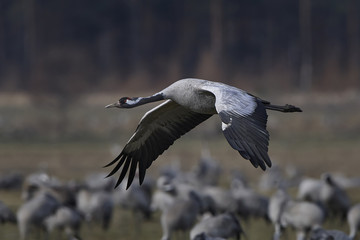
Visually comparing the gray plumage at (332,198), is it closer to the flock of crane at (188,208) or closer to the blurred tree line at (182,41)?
the flock of crane at (188,208)

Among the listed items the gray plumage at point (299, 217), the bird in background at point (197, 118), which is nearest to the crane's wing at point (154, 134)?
the bird in background at point (197, 118)

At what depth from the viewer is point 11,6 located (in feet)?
108

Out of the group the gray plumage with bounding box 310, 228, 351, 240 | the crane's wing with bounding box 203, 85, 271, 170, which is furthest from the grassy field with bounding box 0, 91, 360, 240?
the crane's wing with bounding box 203, 85, 271, 170

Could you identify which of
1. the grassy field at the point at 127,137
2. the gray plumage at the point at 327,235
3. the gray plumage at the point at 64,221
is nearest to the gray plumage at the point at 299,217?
the gray plumage at the point at 327,235

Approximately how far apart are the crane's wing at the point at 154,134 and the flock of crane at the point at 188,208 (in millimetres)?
1019

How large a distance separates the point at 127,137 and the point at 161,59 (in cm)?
1240

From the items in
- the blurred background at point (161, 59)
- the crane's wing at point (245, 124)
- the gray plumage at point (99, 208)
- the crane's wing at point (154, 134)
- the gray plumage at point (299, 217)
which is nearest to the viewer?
the crane's wing at point (245, 124)

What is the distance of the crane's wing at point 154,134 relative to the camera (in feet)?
22.0

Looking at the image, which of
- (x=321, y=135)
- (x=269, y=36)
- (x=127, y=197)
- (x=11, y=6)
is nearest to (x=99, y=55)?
(x=11, y=6)

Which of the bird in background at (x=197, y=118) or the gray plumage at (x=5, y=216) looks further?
the gray plumage at (x=5, y=216)

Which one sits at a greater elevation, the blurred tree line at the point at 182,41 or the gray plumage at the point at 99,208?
the gray plumage at the point at 99,208

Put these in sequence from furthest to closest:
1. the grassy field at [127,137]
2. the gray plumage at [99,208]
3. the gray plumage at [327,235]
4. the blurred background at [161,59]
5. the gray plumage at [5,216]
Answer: the blurred background at [161,59], the grassy field at [127,137], the gray plumage at [99,208], the gray plumage at [5,216], the gray plumage at [327,235]

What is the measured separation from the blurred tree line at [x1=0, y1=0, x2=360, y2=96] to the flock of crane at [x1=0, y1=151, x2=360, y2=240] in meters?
18.0

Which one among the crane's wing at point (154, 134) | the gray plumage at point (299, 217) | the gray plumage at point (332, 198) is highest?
the crane's wing at point (154, 134)
